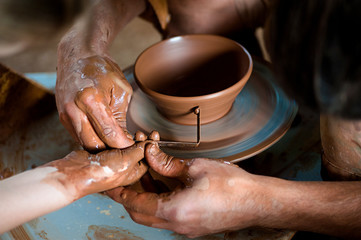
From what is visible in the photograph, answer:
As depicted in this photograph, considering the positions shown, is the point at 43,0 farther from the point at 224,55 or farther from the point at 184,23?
the point at 184,23

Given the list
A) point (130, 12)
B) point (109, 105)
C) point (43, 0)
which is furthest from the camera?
point (130, 12)

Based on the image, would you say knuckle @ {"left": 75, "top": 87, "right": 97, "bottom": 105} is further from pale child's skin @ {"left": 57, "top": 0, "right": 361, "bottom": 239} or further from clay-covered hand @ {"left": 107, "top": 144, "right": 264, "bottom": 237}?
clay-covered hand @ {"left": 107, "top": 144, "right": 264, "bottom": 237}

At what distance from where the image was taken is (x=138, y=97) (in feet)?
4.75

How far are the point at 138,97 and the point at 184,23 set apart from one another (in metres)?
0.63

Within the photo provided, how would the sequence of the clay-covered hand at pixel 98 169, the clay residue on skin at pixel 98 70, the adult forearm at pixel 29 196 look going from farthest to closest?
→ the clay residue on skin at pixel 98 70 → the clay-covered hand at pixel 98 169 → the adult forearm at pixel 29 196

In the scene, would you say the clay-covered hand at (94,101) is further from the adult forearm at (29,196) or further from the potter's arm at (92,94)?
the adult forearm at (29,196)

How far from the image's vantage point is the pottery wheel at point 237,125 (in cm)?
122

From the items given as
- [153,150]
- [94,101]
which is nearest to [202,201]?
[153,150]

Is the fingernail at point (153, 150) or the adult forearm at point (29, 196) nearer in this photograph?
the adult forearm at point (29, 196)

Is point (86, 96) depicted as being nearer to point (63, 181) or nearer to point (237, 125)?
point (63, 181)

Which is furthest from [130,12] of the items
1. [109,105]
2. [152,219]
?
[152,219]

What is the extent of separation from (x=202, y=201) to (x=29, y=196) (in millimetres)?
447

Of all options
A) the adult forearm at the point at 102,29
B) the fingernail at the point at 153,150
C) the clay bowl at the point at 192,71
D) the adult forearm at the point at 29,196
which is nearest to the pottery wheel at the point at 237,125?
the clay bowl at the point at 192,71

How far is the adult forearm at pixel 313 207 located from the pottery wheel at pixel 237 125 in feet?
0.64
